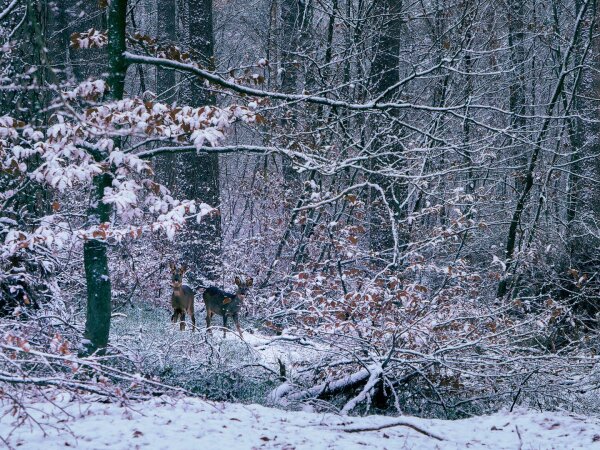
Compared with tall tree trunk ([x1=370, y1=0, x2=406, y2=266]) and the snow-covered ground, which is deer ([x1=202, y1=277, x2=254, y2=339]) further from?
the snow-covered ground

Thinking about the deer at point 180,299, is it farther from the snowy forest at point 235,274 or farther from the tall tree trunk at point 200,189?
the tall tree trunk at point 200,189

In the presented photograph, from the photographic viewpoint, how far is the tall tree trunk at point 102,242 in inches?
271

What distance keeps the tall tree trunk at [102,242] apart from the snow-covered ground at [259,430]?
161cm

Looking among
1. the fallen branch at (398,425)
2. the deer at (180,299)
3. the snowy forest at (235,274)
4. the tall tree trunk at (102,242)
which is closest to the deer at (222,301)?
the snowy forest at (235,274)

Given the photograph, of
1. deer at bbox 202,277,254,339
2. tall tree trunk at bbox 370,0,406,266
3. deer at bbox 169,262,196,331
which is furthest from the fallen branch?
tall tree trunk at bbox 370,0,406,266

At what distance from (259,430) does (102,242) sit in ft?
9.25

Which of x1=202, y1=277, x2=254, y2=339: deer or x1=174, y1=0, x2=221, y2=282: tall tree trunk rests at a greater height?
x1=174, y1=0, x2=221, y2=282: tall tree trunk

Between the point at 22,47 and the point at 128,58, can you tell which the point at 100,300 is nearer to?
the point at 128,58

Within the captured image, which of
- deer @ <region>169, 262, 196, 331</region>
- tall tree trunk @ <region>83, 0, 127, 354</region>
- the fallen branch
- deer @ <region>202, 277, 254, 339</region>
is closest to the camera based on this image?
the fallen branch

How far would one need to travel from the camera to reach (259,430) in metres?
5.20

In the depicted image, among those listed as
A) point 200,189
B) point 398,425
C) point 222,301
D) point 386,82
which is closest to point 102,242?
point 398,425

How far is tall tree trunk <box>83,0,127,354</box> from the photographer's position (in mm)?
6891

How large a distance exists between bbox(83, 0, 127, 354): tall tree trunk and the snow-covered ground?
1606mm

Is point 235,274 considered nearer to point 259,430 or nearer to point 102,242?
point 102,242
